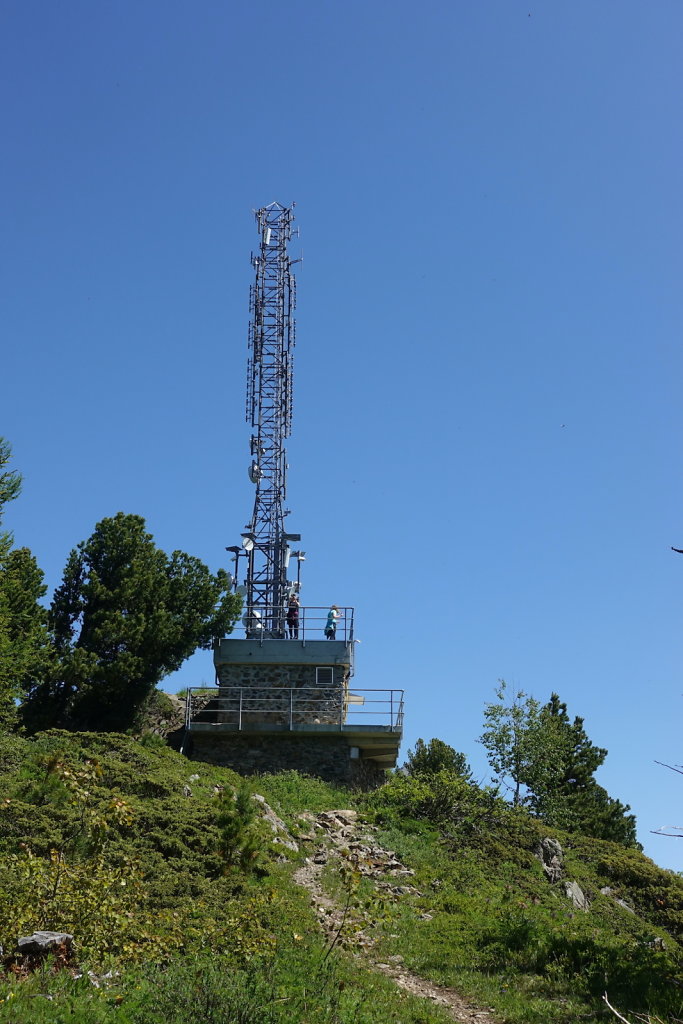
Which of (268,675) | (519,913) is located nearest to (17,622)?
(268,675)

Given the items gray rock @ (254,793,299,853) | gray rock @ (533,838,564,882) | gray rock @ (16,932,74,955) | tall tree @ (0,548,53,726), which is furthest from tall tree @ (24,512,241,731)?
gray rock @ (16,932,74,955)

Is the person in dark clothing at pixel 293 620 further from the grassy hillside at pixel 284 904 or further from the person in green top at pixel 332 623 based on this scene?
the grassy hillside at pixel 284 904

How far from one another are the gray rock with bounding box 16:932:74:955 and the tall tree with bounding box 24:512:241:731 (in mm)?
14504

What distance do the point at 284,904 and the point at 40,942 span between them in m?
5.49

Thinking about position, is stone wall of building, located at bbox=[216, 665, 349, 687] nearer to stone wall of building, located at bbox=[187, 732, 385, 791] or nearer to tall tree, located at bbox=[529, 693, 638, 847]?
stone wall of building, located at bbox=[187, 732, 385, 791]

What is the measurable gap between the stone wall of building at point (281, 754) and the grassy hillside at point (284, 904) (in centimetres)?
101

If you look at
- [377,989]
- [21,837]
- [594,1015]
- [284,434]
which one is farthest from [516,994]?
[284,434]

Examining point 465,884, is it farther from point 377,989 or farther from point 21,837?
point 21,837

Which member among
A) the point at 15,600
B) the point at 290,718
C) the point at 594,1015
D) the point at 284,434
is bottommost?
the point at 594,1015

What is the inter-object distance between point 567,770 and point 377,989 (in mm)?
26166

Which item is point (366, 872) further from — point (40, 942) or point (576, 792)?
point (576, 792)

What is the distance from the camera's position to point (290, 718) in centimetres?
2848

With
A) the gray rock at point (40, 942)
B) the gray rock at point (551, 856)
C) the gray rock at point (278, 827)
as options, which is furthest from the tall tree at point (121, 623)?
the gray rock at point (40, 942)

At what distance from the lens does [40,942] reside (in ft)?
40.4
